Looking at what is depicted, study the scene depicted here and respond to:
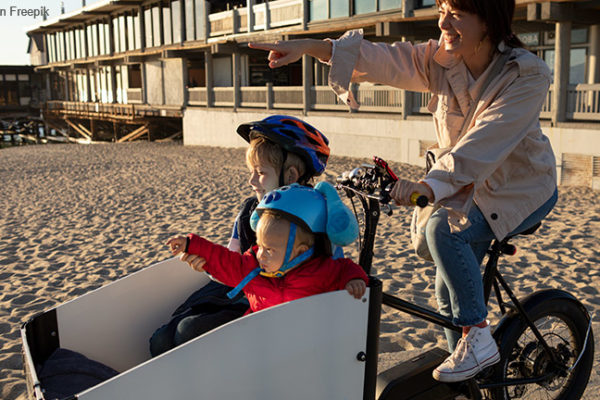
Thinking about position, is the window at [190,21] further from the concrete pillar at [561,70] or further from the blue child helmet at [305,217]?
the blue child helmet at [305,217]

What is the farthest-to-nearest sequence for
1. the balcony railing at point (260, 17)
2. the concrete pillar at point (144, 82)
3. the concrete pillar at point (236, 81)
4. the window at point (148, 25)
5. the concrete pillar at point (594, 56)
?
the window at point (148, 25), the concrete pillar at point (144, 82), the concrete pillar at point (236, 81), the balcony railing at point (260, 17), the concrete pillar at point (594, 56)

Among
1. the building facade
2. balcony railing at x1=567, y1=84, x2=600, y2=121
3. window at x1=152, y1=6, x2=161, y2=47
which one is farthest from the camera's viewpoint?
window at x1=152, y1=6, x2=161, y2=47

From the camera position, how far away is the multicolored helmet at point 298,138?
264 centimetres

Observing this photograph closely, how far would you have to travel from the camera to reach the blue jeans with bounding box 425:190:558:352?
230 centimetres

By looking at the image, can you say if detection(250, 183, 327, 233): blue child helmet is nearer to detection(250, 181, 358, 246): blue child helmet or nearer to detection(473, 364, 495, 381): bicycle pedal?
detection(250, 181, 358, 246): blue child helmet

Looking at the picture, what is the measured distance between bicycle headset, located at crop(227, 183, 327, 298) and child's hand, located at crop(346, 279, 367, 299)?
226mm

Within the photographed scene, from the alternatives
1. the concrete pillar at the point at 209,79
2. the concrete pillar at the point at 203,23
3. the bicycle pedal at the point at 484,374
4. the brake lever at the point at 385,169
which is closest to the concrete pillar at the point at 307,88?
the concrete pillar at the point at 209,79

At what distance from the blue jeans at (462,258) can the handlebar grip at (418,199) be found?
0.44 meters

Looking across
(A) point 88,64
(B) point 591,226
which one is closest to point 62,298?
(B) point 591,226

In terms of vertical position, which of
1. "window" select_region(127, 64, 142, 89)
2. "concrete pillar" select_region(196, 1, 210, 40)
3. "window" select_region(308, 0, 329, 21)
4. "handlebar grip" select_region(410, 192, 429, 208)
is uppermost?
"concrete pillar" select_region(196, 1, 210, 40)

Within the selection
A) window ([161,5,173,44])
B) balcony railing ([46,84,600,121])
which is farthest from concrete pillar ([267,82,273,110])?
window ([161,5,173,44])

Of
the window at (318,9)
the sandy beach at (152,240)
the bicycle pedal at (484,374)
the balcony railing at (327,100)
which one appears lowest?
the sandy beach at (152,240)

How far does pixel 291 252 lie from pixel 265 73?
24461mm

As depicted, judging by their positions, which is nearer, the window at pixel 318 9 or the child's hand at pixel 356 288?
the child's hand at pixel 356 288
